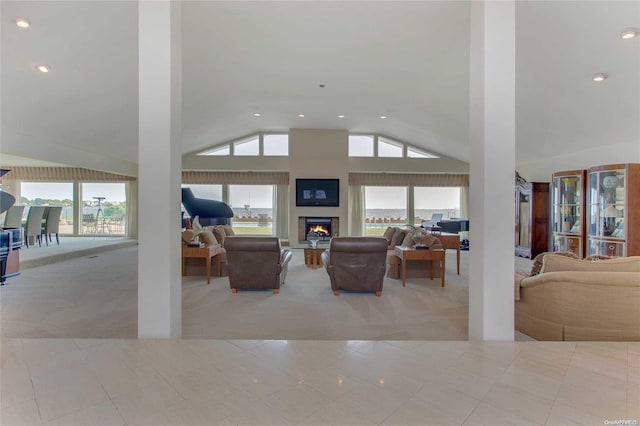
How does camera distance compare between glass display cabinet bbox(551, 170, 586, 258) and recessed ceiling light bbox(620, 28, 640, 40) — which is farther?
glass display cabinet bbox(551, 170, 586, 258)

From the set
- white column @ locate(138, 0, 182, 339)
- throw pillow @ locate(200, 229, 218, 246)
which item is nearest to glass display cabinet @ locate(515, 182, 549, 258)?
throw pillow @ locate(200, 229, 218, 246)

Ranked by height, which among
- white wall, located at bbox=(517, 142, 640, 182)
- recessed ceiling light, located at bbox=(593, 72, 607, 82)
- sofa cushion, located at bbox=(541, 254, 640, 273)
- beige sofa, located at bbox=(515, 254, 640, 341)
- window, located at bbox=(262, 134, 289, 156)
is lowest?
beige sofa, located at bbox=(515, 254, 640, 341)

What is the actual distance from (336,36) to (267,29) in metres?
0.86

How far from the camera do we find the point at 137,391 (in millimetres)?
1479

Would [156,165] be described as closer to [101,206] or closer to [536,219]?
[536,219]

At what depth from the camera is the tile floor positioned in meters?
1.31

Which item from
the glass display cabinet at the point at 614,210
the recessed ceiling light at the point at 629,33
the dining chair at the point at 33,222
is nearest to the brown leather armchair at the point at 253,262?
the recessed ceiling light at the point at 629,33

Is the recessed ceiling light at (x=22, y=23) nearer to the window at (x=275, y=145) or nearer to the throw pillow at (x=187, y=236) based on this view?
the throw pillow at (x=187, y=236)

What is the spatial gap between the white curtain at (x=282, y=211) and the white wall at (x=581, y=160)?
6702 mm

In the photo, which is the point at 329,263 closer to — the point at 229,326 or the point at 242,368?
the point at 229,326

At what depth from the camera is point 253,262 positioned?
397 centimetres

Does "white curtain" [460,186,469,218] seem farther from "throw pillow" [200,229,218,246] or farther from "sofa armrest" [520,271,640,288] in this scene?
"throw pillow" [200,229,218,246]

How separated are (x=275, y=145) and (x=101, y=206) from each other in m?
5.96

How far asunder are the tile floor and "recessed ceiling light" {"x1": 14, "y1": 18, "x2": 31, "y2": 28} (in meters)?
3.05
